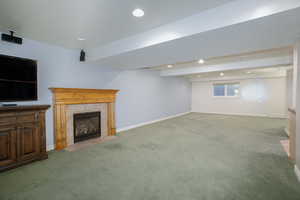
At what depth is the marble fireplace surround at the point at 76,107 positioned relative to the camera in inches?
132

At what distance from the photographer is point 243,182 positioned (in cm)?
207

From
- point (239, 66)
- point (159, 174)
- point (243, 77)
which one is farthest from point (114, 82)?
point (243, 77)

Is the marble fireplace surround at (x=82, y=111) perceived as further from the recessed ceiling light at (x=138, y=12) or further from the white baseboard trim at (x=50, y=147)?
the recessed ceiling light at (x=138, y=12)

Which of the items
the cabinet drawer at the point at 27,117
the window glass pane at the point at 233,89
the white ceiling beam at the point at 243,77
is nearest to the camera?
the cabinet drawer at the point at 27,117

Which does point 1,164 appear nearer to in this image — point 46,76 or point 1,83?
point 1,83

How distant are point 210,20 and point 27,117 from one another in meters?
3.41

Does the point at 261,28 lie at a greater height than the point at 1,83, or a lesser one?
greater

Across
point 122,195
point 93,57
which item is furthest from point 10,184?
point 93,57

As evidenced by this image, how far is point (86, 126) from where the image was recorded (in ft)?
13.3

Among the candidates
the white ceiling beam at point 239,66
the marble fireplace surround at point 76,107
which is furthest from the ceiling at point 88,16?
the white ceiling beam at point 239,66

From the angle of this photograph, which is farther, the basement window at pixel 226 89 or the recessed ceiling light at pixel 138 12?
the basement window at pixel 226 89

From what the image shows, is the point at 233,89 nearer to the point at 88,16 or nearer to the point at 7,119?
the point at 88,16

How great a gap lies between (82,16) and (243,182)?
11.1ft

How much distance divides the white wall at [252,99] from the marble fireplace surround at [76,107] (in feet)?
23.4
